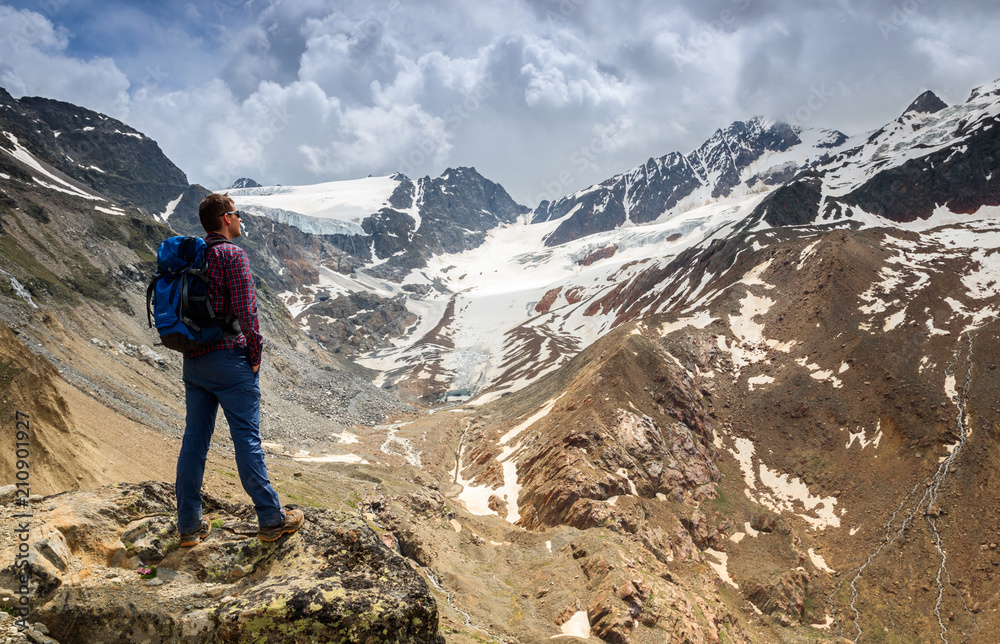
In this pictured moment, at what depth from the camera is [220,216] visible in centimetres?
654

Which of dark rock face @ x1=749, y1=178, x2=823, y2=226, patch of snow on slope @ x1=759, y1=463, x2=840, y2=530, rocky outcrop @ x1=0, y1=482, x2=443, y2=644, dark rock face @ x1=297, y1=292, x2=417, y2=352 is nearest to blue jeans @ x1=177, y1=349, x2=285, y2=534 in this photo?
rocky outcrop @ x1=0, y1=482, x2=443, y2=644

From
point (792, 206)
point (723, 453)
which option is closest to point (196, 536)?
point (723, 453)

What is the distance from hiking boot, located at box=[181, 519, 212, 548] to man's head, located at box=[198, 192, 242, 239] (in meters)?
3.93

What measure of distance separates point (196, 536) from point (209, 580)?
0.61 metres

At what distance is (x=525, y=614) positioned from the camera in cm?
2172

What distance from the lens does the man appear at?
600 centimetres

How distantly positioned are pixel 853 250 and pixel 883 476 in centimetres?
4426

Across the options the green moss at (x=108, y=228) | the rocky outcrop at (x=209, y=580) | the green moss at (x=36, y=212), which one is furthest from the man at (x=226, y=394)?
the green moss at (x=108, y=228)

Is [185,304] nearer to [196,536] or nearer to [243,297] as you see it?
[243,297]

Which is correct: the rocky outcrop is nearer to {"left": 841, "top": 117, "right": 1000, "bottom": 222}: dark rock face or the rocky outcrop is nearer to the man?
the man

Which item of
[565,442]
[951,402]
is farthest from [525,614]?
[951,402]

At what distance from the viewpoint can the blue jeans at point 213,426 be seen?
598cm

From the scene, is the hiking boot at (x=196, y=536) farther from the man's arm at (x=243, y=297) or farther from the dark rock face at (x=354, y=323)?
the dark rock face at (x=354, y=323)

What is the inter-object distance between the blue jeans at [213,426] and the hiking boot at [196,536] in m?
0.07
